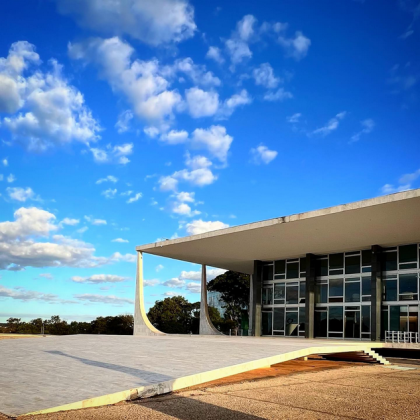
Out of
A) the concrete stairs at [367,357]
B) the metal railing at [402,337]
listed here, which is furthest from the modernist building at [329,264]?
the concrete stairs at [367,357]

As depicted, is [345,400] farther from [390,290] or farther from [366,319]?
[366,319]

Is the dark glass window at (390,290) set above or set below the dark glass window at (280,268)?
below

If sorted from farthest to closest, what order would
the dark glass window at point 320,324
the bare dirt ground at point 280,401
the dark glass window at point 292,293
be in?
the dark glass window at point 292,293
the dark glass window at point 320,324
the bare dirt ground at point 280,401

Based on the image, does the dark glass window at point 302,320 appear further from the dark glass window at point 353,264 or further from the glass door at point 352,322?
the dark glass window at point 353,264

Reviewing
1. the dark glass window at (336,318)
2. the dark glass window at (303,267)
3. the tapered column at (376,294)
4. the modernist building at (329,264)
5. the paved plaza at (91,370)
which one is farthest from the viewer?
the dark glass window at (303,267)

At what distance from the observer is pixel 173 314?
44812 millimetres

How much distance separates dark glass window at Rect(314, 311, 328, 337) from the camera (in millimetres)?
25194

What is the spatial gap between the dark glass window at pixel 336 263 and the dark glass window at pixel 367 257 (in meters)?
1.29

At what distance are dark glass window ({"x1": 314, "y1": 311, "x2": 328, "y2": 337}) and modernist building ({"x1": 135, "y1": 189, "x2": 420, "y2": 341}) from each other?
52 mm

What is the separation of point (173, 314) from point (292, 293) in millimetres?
20111

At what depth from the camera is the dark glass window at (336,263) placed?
81.9ft

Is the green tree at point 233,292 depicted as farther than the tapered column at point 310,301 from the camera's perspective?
Yes

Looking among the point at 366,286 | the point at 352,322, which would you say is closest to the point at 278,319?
the point at 352,322

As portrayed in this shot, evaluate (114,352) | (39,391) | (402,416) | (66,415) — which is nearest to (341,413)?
(402,416)
